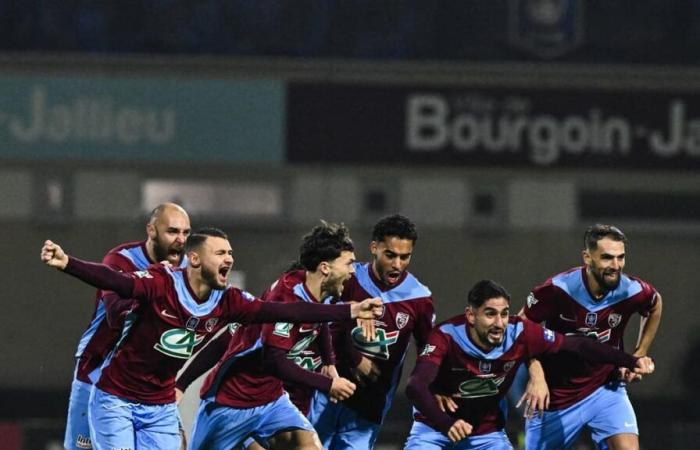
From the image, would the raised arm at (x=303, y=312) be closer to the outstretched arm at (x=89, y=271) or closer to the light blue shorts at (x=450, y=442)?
the outstretched arm at (x=89, y=271)

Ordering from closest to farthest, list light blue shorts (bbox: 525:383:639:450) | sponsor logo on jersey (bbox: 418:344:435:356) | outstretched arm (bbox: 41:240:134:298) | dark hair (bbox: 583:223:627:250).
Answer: outstretched arm (bbox: 41:240:134:298) < sponsor logo on jersey (bbox: 418:344:435:356) < dark hair (bbox: 583:223:627:250) < light blue shorts (bbox: 525:383:639:450)

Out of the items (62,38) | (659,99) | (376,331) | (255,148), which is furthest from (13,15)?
(376,331)

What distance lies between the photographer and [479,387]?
27.9 feet

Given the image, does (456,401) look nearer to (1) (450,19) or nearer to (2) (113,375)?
(2) (113,375)

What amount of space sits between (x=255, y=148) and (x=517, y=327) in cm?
944

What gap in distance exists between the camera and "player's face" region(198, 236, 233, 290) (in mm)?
7926

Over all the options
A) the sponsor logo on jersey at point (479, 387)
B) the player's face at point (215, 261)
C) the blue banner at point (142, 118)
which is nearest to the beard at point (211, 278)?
the player's face at point (215, 261)

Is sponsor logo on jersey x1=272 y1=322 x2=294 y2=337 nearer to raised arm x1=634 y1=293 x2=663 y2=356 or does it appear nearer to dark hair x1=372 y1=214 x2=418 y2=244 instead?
dark hair x1=372 y1=214 x2=418 y2=244

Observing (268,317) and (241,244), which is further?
(241,244)

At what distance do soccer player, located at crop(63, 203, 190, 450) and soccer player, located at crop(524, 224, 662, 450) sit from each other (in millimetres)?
1889

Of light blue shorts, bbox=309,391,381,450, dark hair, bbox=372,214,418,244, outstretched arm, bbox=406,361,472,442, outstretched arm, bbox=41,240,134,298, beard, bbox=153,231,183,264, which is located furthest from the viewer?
light blue shorts, bbox=309,391,381,450

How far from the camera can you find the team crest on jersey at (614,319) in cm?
885

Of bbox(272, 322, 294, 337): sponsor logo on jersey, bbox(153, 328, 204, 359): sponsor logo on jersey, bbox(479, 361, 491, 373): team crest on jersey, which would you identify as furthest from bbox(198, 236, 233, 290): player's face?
bbox(479, 361, 491, 373): team crest on jersey

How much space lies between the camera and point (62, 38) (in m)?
17.1
